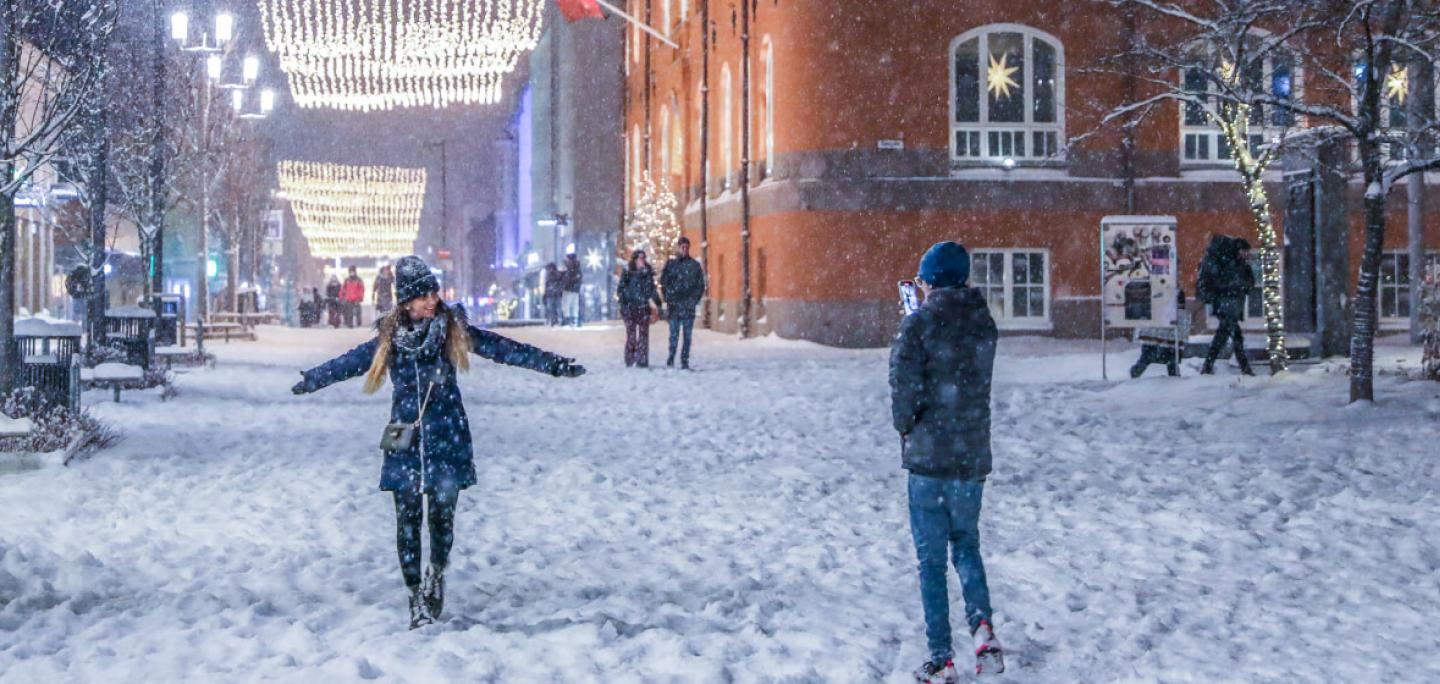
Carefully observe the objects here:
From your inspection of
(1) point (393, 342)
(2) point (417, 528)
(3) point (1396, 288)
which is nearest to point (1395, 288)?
(3) point (1396, 288)

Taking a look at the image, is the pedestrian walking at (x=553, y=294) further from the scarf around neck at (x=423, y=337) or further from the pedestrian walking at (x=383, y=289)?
the scarf around neck at (x=423, y=337)

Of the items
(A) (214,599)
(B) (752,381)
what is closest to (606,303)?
(B) (752,381)

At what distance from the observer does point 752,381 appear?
68.0 ft

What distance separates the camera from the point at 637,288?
22531 mm

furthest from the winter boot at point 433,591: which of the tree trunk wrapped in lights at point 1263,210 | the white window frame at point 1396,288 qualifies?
the white window frame at point 1396,288

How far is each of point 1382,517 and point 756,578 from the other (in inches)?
166

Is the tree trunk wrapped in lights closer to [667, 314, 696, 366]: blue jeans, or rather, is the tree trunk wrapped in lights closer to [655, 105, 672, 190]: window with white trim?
[667, 314, 696, 366]: blue jeans

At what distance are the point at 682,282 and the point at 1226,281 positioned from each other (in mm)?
7610

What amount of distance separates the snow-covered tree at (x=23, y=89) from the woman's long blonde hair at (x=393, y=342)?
742 centimetres

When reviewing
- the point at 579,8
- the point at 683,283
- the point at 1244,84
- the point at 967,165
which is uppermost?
the point at 579,8

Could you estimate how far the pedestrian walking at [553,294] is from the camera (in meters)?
43.6

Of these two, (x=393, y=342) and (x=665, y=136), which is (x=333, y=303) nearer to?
(x=665, y=136)

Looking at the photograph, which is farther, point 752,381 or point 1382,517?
point 752,381

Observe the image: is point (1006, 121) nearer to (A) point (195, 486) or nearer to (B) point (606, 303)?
(A) point (195, 486)
